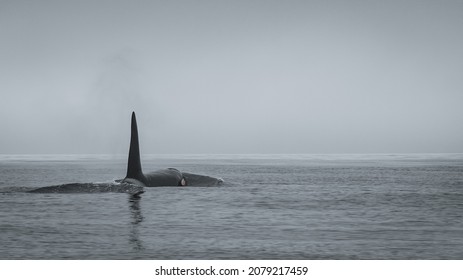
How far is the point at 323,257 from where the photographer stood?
49.5 feet

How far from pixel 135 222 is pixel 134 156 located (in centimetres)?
1471

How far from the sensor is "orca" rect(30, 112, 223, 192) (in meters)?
35.8

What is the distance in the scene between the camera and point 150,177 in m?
39.5

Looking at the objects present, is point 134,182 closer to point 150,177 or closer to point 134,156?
point 150,177

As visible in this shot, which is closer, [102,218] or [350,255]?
[350,255]

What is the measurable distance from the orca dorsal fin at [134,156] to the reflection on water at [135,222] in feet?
13.6

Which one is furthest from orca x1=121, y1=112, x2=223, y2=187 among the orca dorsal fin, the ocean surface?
the ocean surface

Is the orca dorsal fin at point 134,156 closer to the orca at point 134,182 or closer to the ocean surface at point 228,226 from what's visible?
the orca at point 134,182

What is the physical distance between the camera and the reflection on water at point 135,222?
54.3 ft

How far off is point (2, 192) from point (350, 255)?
26.5m

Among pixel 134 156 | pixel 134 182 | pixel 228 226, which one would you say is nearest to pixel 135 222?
pixel 228 226
